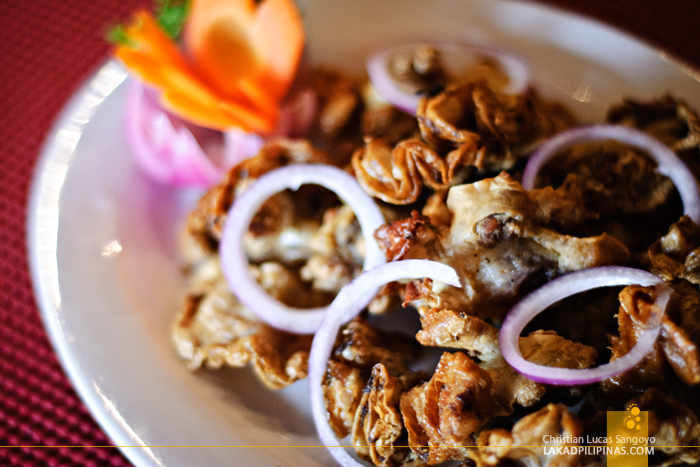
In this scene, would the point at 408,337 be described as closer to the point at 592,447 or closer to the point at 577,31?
the point at 592,447

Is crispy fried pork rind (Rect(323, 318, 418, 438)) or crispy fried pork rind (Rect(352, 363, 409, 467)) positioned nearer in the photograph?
crispy fried pork rind (Rect(352, 363, 409, 467))

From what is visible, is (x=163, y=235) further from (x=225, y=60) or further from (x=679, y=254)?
(x=679, y=254)

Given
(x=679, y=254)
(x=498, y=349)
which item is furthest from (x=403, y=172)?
(x=679, y=254)

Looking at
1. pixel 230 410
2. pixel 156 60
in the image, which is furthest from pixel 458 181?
pixel 156 60

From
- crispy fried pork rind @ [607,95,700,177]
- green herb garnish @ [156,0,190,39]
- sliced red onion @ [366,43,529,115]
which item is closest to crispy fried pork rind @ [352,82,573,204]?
sliced red onion @ [366,43,529,115]

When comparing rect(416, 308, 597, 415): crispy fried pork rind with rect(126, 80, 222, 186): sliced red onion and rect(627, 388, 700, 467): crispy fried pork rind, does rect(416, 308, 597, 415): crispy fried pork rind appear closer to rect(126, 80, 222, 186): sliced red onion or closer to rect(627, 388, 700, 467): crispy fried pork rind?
rect(627, 388, 700, 467): crispy fried pork rind

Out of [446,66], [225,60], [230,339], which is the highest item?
[225,60]
